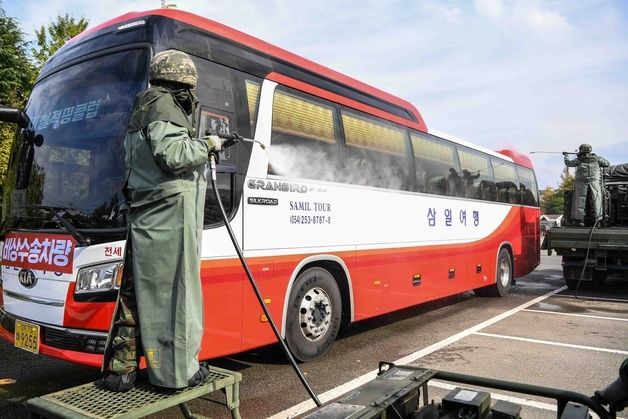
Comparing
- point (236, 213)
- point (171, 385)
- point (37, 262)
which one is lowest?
point (171, 385)

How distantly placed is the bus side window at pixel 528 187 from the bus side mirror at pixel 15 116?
11046mm

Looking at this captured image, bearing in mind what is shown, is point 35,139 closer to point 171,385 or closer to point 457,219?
point 171,385

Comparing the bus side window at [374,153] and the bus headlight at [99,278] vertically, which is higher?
the bus side window at [374,153]

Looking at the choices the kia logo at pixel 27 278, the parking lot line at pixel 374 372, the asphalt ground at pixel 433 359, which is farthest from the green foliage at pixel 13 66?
the parking lot line at pixel 374 372

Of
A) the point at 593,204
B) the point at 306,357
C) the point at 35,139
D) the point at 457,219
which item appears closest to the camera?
the point at 35,139

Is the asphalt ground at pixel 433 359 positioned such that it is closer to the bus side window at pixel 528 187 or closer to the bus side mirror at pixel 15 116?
the bus side mirror at pixel 15 116

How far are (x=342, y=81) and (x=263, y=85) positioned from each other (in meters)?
1.66

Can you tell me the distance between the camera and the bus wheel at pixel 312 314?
212 inches

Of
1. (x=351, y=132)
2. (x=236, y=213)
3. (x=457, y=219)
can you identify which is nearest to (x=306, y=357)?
(x=236, y=213)

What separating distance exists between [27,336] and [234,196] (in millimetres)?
2044

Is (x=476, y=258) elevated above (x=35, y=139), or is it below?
below

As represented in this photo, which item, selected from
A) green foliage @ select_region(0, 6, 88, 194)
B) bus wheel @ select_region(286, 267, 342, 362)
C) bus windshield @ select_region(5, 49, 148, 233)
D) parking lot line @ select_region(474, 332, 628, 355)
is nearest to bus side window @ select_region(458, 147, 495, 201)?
parking lot line @ select_region(474, 332, 628, 355)

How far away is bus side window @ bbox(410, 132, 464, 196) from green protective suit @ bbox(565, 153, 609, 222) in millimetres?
3761

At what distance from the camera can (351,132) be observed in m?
6.45
